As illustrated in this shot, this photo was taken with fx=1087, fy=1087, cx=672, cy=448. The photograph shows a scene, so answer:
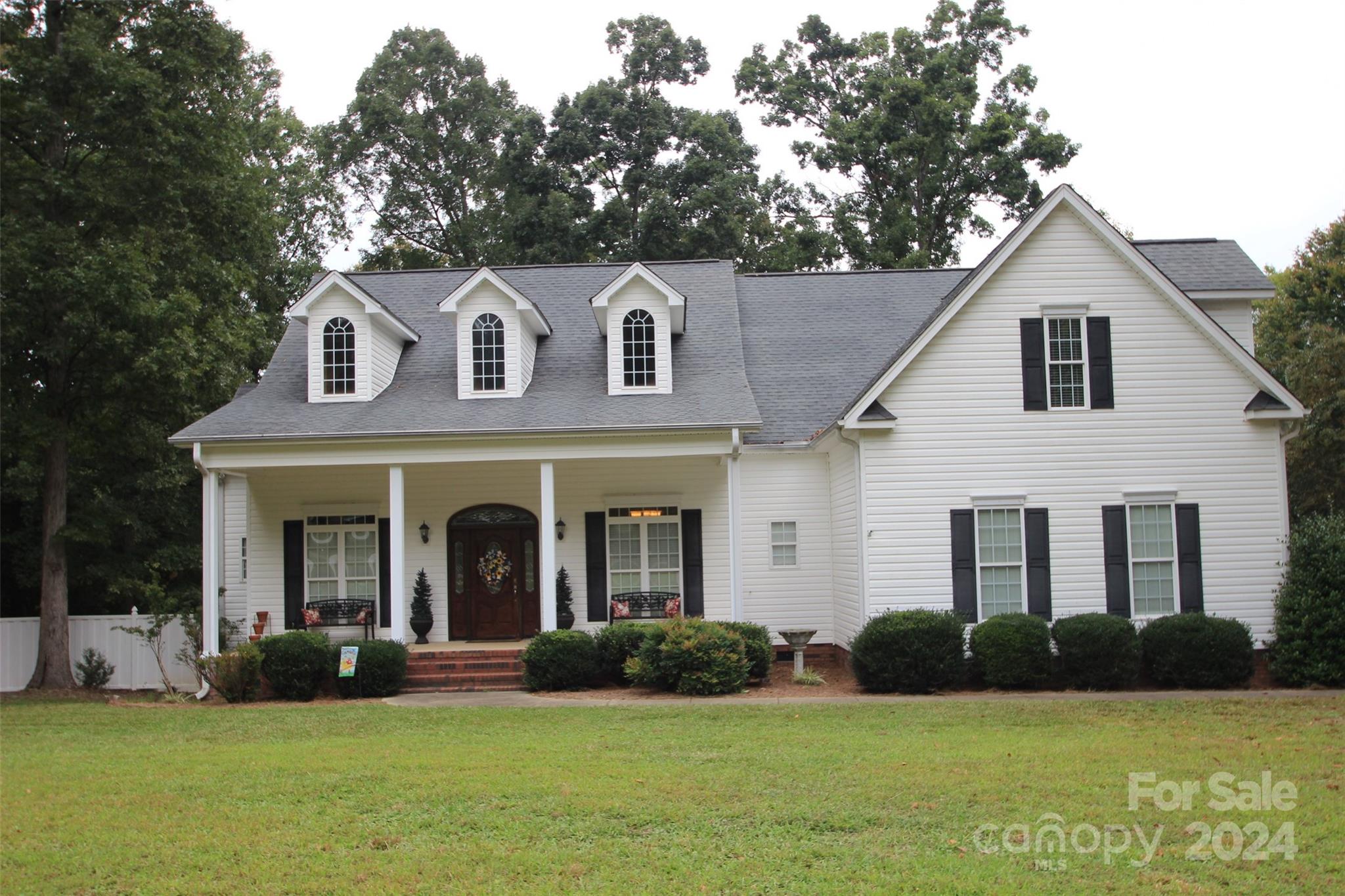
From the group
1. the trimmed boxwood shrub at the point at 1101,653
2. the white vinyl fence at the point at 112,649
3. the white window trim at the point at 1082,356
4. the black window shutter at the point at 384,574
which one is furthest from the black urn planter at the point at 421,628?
the white window trim at the point at 1082,356

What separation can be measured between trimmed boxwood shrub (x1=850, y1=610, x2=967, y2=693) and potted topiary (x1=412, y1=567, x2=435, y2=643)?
8.23 m

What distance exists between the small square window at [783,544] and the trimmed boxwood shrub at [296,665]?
7.86 meters

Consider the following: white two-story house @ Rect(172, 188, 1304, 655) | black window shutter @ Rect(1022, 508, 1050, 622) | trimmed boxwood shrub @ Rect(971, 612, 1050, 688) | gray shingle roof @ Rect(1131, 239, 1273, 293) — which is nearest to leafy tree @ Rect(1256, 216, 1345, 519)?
gray shingle roof @ Rect(1131, 239, 1273, 293)

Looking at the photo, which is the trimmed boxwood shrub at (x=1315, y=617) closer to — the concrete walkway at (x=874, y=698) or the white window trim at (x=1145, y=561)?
the concrete walkway at (x=874, y=698)

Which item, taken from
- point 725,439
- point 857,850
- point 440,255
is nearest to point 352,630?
point 725,439

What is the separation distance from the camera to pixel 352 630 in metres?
20.0

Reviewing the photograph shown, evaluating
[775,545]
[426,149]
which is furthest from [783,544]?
[426,149]

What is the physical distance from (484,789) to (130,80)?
14900mm

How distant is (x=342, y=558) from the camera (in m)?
20.4

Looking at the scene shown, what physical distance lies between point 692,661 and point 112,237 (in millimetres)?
13073

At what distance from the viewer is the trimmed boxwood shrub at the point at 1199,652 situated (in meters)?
15.3

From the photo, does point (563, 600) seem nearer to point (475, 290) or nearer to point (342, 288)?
point (475, 290)

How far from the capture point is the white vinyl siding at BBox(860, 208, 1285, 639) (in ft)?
55.1

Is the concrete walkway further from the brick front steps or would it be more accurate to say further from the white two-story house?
the white two-story house
